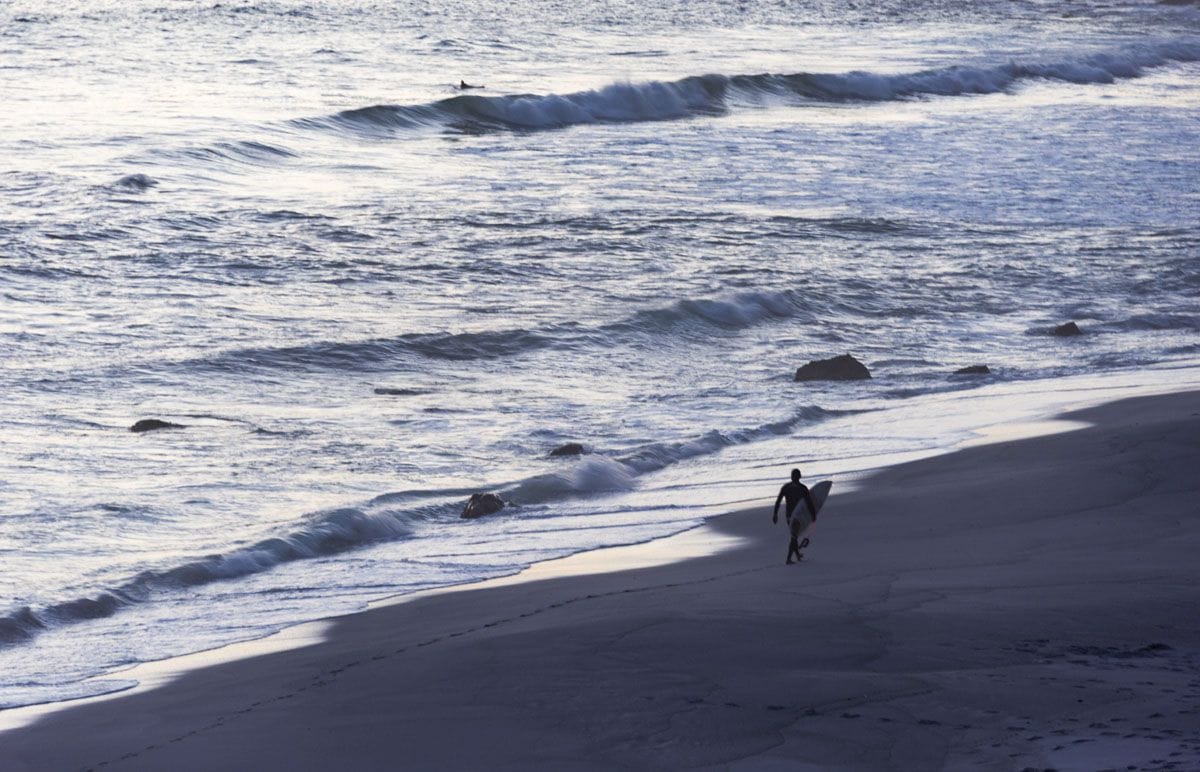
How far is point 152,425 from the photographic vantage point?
44.0 ft

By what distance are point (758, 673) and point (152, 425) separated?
781 centimetres

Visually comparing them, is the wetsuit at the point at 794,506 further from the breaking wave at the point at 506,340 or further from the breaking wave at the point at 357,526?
the breaking wave at the point at 506,340

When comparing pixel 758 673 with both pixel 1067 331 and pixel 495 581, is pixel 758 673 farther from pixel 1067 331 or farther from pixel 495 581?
pixel 1067 331

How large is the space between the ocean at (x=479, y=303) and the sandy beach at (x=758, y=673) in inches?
42.4

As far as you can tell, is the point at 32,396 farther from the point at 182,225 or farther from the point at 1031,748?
the point at 1031,748

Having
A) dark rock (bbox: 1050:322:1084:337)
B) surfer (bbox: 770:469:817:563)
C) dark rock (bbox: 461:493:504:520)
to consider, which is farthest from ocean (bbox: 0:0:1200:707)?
surfer (bbox: 770:469:817:563)

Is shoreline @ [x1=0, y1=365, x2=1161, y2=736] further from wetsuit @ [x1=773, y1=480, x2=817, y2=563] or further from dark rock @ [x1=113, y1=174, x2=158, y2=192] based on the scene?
dark rock @ [x1=113, y1=174, x2=158, y2=192]

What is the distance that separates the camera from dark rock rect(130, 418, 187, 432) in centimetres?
1332

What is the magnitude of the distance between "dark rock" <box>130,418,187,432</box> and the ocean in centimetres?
9

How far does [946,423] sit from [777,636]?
6.64 meters

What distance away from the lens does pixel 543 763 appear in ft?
19.8

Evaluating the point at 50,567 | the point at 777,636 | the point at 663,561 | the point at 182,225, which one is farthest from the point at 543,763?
the point at 182,225

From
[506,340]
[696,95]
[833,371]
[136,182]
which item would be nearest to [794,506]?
[833,371]

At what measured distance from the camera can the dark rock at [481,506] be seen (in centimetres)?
1125
